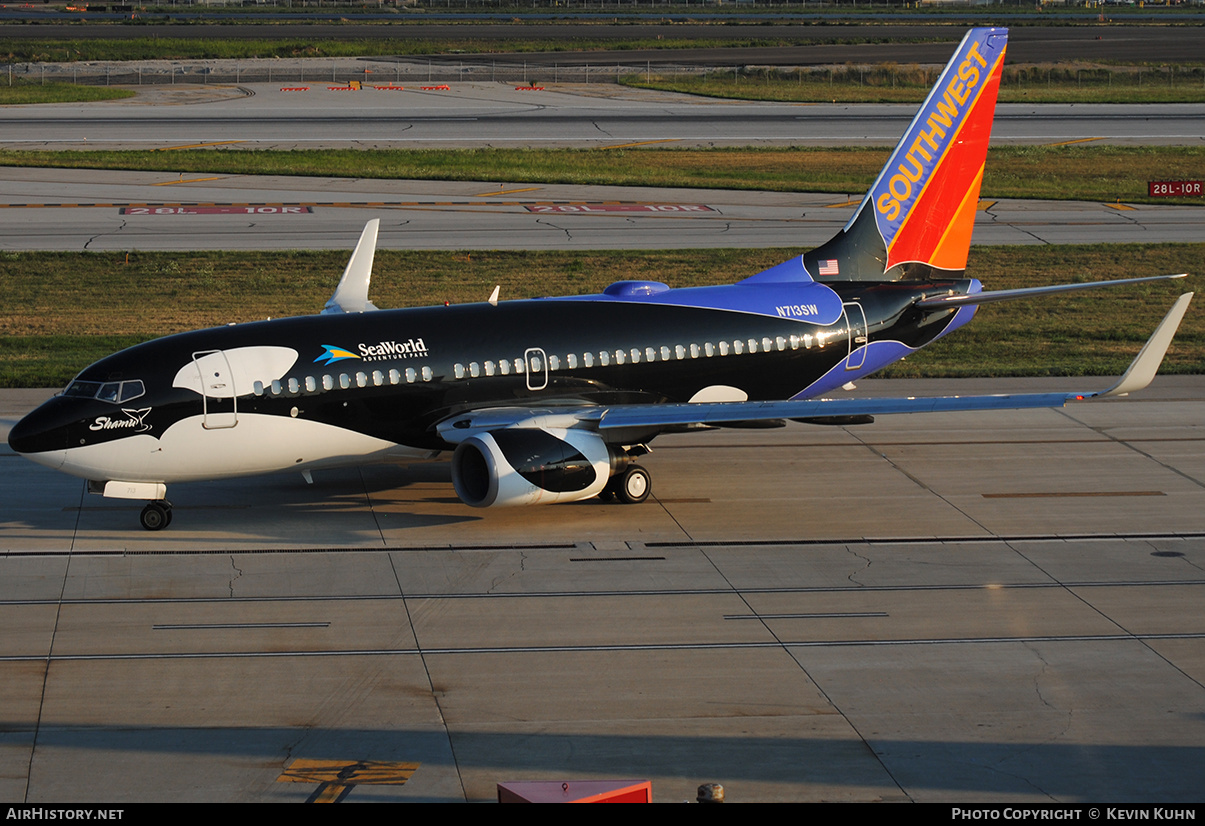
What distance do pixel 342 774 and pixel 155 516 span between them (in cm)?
1157

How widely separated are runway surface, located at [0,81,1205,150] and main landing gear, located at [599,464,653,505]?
176 ft

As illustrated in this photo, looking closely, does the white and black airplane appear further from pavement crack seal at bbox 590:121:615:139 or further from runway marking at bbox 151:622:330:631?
pavement crack seal at bbox 590:121:615:139

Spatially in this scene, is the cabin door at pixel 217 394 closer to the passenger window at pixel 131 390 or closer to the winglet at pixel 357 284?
the passenger window at pixel 131 390

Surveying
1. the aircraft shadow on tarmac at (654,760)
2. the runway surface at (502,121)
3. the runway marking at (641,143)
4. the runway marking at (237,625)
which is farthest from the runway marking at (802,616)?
the runway surface at (502,121)

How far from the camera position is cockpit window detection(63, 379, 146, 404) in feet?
85.0

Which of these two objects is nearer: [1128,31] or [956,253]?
[956,253]

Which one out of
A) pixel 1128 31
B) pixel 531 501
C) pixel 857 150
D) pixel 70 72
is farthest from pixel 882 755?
pixel 1128 31

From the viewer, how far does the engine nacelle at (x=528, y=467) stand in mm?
26141

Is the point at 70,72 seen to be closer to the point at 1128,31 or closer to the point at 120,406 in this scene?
the point at 120,406

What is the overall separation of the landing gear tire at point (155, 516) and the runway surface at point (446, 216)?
97.8 feet

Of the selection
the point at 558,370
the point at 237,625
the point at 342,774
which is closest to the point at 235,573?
the point at 237,625

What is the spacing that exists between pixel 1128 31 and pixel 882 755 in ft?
466

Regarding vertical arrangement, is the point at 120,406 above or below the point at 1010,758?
above

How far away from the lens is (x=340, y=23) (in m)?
148
